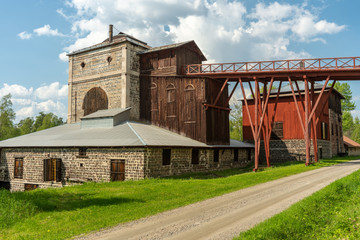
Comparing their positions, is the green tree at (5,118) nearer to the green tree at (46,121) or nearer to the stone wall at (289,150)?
the green tree at (46,121)

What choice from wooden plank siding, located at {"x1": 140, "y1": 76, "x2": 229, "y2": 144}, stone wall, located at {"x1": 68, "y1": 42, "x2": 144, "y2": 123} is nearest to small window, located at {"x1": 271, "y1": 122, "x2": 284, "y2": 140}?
wooden plank siding, located at {"x1": 140, "y1": 76, "x2": 229, "y2": 144}

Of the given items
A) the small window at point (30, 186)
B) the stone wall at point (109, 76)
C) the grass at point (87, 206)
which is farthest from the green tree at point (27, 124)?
the grass at point (87, 206)

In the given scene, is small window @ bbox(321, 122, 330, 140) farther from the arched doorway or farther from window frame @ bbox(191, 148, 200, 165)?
the arched doorway

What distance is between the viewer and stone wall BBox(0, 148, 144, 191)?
67.7 feet

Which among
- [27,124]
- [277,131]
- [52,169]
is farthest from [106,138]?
[27,124]

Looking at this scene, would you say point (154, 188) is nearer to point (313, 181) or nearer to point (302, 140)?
point (313, 181)

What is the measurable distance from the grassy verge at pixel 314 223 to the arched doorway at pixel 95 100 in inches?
993

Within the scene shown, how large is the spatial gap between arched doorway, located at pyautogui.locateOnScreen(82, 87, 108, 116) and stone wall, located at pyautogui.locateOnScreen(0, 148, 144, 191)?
29.0 ft

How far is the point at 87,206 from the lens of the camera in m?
12.3

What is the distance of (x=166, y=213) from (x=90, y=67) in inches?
1048

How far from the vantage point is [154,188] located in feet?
53.3

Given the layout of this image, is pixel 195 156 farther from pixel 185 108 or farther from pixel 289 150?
pixel 289 150

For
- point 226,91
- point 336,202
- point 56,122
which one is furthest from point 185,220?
point 56,122

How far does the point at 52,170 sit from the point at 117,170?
6968mm
